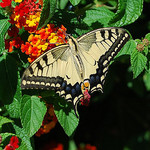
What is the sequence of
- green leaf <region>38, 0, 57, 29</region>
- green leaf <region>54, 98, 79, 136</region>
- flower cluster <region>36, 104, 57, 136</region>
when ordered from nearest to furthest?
1. green leaf <region>38, 0, 57, 29</region>
2. green leaf <region>54, 98, 79, 136</region>
3. flower cluster <region>36, 104, 57, 136</region>

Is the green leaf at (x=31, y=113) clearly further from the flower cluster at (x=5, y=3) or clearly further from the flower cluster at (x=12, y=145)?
the flower cluster at (x=5, y=3)

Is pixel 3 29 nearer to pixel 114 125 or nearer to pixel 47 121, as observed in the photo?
pixel 47 121

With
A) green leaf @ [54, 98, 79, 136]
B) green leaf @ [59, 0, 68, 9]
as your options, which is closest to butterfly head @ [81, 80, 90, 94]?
green leaf @ [54, 98, 79, 136]

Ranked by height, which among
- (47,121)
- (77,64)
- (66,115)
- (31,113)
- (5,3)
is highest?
(5,3)

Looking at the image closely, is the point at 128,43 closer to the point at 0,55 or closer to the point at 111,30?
the point at 111,30

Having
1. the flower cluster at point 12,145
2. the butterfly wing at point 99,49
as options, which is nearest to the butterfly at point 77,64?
the butterfly wing at point 99,49

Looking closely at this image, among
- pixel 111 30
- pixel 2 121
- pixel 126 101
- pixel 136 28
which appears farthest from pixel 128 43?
pixel 126 101

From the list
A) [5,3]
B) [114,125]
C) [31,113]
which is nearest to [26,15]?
[5,3]

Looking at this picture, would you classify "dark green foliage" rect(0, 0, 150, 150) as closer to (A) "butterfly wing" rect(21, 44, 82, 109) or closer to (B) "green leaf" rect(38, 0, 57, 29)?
(B) "green leaf" rect(38, 0, 57, 29)
